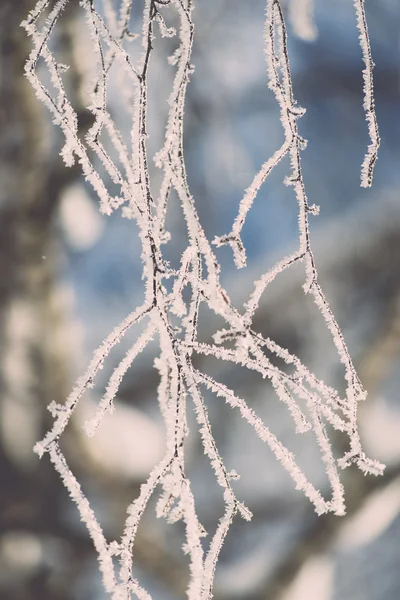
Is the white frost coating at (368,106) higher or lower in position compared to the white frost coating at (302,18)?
lower

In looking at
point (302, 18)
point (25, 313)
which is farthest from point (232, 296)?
point (302, 18)

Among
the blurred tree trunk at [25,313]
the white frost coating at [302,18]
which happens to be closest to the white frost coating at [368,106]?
the white frost coating at [302,18]

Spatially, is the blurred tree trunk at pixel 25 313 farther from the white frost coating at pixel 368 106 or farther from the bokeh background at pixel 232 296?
the white frost coating at pixel 368 106

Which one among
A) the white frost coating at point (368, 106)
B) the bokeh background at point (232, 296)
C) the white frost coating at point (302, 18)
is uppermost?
the white frost coating at point (302, 18)

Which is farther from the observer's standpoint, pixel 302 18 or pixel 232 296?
pixel 232 296

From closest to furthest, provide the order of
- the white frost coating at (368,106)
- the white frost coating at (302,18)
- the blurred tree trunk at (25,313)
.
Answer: the white frost coating at (368,106), the white frost coating at (302,18), the blurred tree trunk at (25,313)

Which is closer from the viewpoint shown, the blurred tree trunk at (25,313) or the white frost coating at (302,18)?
the white frost coating at (302,18)

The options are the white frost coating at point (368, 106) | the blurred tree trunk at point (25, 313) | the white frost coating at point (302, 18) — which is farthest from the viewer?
the blurred tree trunk at point (25, 313)

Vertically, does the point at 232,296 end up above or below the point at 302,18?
below

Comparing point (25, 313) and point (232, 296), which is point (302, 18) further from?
point (25, 313)

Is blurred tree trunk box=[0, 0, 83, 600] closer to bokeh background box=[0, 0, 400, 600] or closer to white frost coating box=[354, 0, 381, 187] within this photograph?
bokeh background box=[0, 0, 400, 600]
